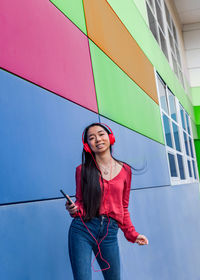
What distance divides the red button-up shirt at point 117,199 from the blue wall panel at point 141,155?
0.89 m

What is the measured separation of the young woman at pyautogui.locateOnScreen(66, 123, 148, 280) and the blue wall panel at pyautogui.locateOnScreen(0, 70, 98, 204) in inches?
7.4

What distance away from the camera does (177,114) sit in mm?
5957

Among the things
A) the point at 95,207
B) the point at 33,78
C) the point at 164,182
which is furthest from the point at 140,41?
the point at 95,207

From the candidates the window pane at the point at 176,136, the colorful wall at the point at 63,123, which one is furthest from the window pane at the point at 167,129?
the colorful wall at the point at 63,123

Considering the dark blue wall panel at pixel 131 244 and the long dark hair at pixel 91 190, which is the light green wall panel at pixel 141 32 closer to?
the dark blue wall panel at pixel 131 244

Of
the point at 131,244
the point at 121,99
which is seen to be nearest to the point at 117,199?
the point at 131,244

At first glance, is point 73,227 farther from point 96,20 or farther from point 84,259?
point 96,20

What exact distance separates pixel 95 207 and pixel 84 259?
20 cm

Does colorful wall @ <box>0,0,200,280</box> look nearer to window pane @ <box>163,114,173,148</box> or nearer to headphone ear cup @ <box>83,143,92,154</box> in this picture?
headphone ear cup @ <box>83,143,92,154</box>

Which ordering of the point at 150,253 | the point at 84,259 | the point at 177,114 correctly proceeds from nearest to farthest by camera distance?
the point at 84,259 < the point at 150,253 < the point at 177,114

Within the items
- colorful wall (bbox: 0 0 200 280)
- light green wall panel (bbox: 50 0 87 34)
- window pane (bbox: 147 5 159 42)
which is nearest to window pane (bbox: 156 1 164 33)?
window pane (bbox: 147 5 159 42)

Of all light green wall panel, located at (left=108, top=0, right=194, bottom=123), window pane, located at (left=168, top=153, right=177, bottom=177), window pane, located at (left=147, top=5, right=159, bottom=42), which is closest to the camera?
light green wall panel, located at (left=108, top=0, right=194, bottom=123)

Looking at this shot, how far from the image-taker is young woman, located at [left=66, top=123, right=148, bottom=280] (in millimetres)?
1441

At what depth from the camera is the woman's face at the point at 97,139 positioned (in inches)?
60.6
